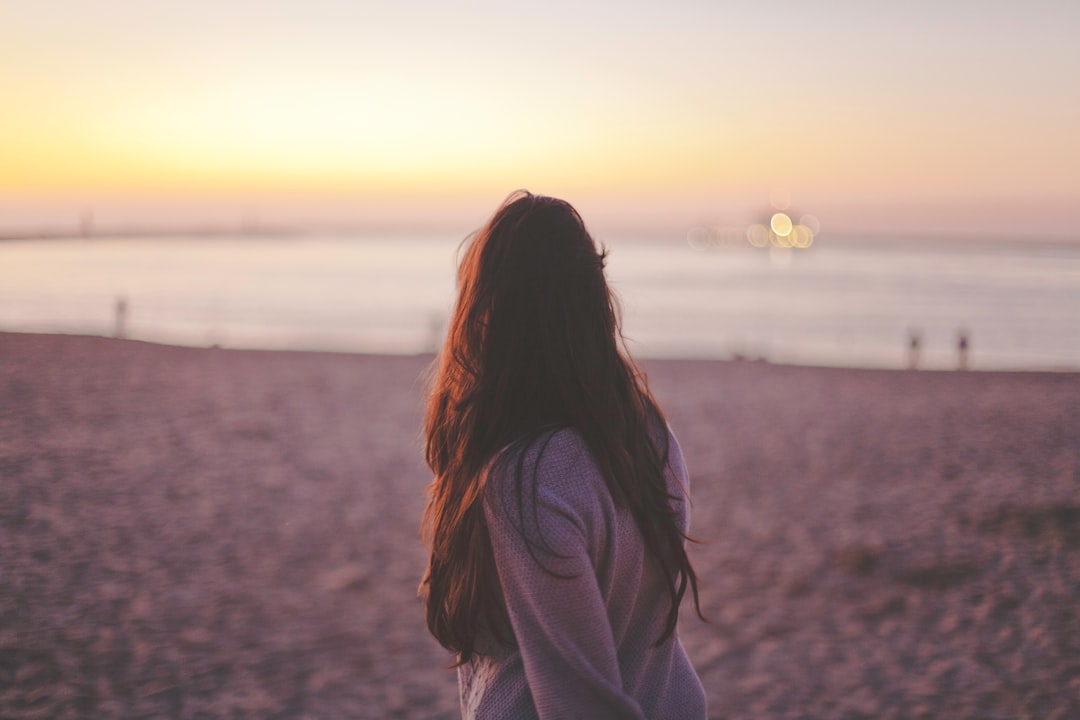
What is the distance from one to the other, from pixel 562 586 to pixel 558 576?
21mm

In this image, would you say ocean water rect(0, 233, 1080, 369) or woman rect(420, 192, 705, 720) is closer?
woman rect(420, 192, 705, 720)

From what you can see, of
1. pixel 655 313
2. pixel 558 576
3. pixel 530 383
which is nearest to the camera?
pixel 558 576

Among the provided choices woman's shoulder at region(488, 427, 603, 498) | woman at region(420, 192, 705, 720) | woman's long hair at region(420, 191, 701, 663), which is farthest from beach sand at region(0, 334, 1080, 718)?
woman's shoulder at region(488, 427, 603, 498)

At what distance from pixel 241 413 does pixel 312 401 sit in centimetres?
155

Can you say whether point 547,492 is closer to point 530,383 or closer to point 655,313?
point 530,383

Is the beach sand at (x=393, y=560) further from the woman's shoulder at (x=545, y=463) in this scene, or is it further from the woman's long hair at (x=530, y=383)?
the woman's shoulder at (x=545, y=463)

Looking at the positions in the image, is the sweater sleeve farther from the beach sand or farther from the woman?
the beach sand

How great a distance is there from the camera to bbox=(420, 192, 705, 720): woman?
4.74 ft

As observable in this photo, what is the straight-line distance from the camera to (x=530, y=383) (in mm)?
1524

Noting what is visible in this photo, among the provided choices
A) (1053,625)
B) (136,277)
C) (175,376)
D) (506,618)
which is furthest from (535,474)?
(136,277)

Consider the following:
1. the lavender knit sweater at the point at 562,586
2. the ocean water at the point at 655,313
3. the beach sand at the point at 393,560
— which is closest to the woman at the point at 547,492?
the lavender knit sweater at the point at 562,586

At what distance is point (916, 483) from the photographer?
30.1 ft

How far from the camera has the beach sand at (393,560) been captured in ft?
15.6

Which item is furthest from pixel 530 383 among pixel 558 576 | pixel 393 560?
pixel 393 560
